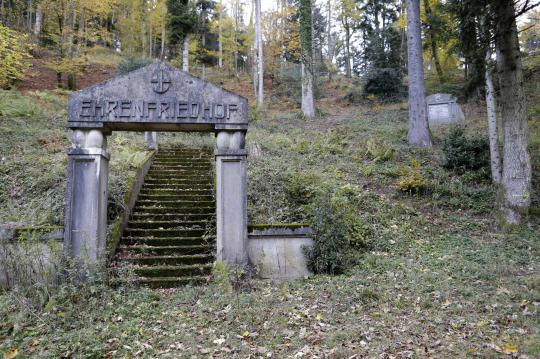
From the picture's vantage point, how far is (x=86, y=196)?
680 centimetres

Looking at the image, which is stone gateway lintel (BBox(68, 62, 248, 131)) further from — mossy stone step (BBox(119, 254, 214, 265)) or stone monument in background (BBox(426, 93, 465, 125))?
stone monument in background (BBox(426, 93, 465, 125))

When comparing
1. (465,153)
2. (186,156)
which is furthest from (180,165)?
(465,153)

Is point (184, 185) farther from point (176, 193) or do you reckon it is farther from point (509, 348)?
point (509, 348)

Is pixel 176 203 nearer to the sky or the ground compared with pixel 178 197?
nearer to the ground

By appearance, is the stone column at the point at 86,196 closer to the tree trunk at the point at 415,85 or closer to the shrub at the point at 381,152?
the shrub at the point at 381,152

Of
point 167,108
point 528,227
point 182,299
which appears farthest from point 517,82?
point 182,299

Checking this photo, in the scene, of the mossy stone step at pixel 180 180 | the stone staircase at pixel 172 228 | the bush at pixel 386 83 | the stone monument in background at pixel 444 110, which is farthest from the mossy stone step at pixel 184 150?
the bush at pixel 386 83

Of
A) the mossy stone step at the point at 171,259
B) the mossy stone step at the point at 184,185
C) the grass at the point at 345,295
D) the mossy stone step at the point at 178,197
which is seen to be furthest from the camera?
the mossy stone step at the point at 184,185

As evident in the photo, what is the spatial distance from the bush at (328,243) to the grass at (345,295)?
0.35 metres

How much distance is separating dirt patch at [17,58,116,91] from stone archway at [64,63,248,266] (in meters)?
17.2

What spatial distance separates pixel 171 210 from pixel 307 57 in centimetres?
1578

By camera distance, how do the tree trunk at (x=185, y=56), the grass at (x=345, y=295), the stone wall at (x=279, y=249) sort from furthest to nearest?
the tree trunk at (x=185, y=56) → the stone wall at (x=279, y=249) → the grass at (x=345, y=295)

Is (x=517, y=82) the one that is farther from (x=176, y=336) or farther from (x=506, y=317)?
(x=176, y=336)

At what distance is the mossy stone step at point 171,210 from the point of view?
9.40m
